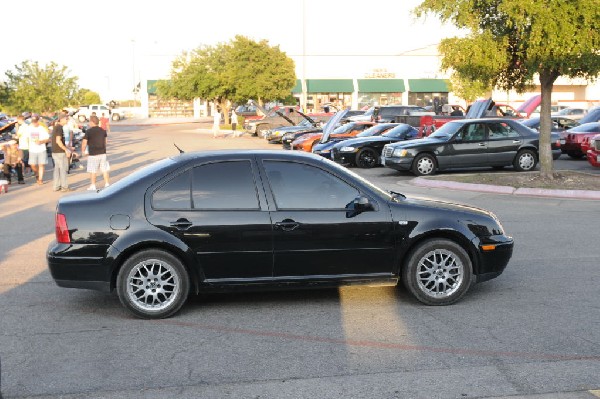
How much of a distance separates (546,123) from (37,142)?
12.7m

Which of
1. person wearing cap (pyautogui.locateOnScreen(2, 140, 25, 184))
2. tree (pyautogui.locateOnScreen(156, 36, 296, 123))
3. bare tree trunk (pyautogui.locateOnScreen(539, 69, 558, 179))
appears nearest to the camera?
bare tree trunk (pyautogui.locateOnScreen(539, 69, 558, 179))

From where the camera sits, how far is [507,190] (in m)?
16.7

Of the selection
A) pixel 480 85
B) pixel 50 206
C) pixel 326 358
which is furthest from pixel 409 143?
pixel 326 358

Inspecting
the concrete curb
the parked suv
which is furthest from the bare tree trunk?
the parked suv

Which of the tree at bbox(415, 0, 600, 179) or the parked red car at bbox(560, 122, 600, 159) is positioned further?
the parked red car at bbox(560, 122, 600, 159)

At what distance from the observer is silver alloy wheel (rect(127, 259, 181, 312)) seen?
659 cm

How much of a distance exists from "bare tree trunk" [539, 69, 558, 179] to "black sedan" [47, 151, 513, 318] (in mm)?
10964

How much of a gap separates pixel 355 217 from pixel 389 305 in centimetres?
97

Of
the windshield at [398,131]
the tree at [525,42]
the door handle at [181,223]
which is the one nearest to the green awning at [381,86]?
the windshield at [398,131]

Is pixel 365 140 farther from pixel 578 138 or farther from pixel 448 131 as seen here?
pixel 578 138

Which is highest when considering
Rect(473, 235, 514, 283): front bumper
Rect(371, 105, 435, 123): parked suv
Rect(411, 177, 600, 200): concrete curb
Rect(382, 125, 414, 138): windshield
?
Rect(371, 105, 435, 123): parked suv

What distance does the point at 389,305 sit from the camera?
7.06 metres

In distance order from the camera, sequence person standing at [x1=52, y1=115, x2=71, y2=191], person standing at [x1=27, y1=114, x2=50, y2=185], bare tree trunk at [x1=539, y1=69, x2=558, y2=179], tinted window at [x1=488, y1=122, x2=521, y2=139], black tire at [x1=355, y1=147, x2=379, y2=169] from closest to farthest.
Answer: bare tree trunk at [x1=539, y1=69, x2=558, y2=179] → person standing at [x1=52, y1=115, x2=71, y2=191] → person standing at [x1=27, y1=114, x2=50, y2=185] → tinted window at [x1=488, y1=122, x2=521, y2=139] → black tire at [x1=355, y1=147, x2=379, y2=169]

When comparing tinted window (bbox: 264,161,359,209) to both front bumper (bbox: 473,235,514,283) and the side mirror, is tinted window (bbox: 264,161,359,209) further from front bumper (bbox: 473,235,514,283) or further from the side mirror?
front bumper (bbox: 473,235,514,283)
